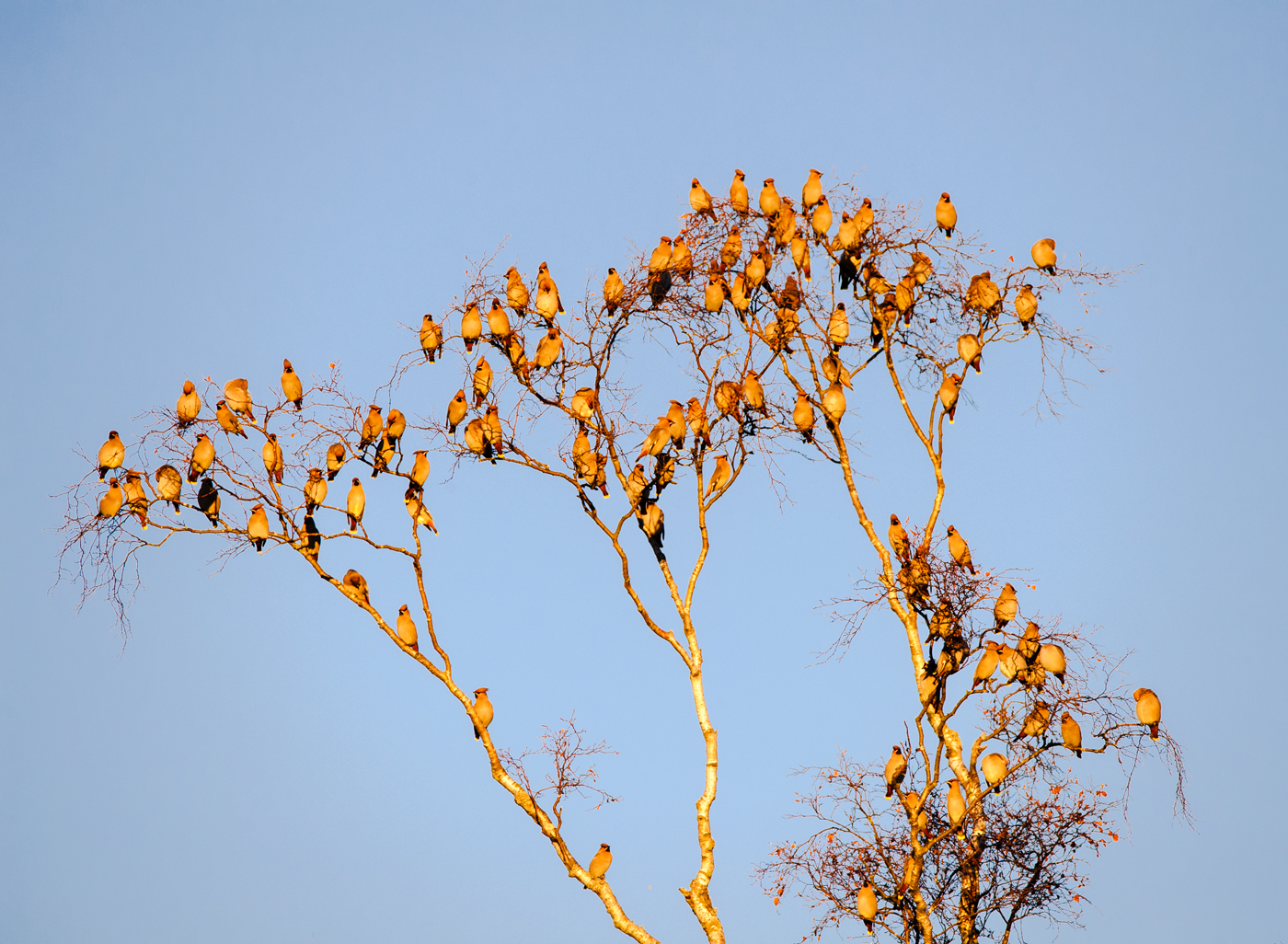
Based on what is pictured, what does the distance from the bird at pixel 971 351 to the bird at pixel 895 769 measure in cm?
349

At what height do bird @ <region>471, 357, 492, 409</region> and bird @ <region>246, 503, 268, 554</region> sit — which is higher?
bird @ <region>471, 357, 492, 409</region>

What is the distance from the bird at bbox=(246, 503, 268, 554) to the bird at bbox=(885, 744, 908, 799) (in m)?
5.54

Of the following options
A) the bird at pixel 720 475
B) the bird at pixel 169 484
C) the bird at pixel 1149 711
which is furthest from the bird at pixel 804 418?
the bird at pixel 169 484

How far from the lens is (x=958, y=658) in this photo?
1330 centimetres

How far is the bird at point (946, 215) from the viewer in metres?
15.4

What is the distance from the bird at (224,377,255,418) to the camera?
46.2 ft

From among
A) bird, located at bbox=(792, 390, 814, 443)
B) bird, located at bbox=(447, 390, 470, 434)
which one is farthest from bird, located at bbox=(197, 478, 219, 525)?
bird, located at bbox=(792, 390, 814, 443)

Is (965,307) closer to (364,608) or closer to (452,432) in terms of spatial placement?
(452,432)

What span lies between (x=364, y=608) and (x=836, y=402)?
14.7 ft

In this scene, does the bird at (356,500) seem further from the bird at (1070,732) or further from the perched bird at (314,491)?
the bird at (1070,732)

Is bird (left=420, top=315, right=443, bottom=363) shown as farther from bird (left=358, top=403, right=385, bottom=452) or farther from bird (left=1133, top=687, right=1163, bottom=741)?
bird (left=1133, top=687, right=1163, bottom=741)

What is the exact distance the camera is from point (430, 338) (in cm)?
1436

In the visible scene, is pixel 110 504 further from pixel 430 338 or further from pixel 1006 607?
pixel 1006 607

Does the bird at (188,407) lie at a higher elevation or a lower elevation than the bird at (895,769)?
higher
